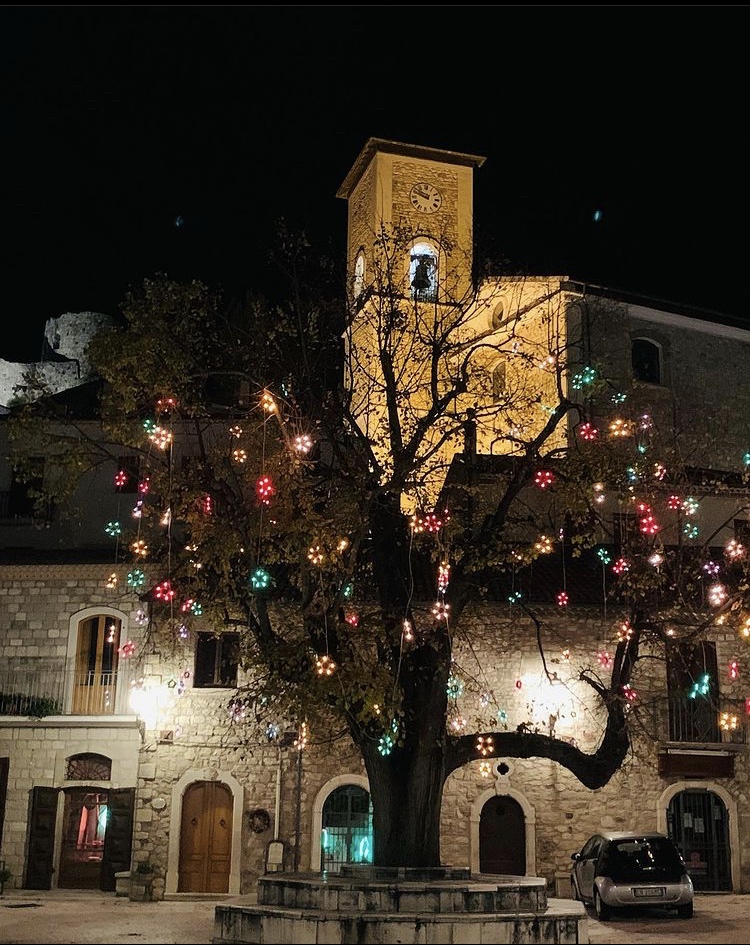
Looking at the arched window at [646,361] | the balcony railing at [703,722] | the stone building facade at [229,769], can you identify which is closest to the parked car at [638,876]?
the stone building facade at [229,769]

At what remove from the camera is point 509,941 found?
45.5ft

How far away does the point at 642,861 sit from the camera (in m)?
18.7

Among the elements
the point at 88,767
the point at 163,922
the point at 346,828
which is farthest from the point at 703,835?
the point at 88,767

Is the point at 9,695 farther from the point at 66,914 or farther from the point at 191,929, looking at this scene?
the point at 191,929

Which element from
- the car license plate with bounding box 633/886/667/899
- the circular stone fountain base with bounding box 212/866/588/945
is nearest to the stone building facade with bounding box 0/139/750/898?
the car license plate with bounding box 633/886/667/899

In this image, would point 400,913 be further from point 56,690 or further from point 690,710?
point 56,690

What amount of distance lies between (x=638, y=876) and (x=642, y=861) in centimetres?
32

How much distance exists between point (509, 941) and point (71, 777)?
1317 centimetres

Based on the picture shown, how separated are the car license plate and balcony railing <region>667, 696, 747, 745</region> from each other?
570 centimetres

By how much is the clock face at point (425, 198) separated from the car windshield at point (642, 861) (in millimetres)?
21962

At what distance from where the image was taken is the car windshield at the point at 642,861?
727 inches

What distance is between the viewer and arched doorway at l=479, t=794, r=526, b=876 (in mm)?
22828

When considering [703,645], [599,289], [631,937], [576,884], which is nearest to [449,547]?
[631,937]

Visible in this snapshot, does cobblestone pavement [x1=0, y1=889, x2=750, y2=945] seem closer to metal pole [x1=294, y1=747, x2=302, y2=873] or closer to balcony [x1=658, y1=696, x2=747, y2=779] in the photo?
metal pole [x1=294, y1=747, x2=302, y2=873]
